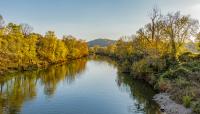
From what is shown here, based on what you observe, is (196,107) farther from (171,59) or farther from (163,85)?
(171,59)

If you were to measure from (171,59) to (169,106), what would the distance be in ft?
76.1

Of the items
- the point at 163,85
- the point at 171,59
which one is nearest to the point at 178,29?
the point at 171,59

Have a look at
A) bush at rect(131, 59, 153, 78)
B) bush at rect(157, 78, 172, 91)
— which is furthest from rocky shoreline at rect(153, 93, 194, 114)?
bush at rect(131, 59, 153, 78)

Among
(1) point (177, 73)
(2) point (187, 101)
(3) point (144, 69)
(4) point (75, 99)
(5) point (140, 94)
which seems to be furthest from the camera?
(3) point (144, 69)

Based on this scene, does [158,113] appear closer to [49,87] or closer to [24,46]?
[49,87]

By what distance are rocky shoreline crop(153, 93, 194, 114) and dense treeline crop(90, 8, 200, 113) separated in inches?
26.6

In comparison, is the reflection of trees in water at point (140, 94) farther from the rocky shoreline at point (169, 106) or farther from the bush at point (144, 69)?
the bush at point (144, 69)

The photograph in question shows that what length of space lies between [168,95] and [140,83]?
13.6m

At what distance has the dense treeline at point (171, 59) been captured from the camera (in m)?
32.9

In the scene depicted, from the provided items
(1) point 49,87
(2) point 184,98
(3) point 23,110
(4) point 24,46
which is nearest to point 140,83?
(1) point 49,87

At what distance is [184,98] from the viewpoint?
90.7 ft

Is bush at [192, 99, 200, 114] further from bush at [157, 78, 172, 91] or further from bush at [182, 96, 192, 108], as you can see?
bush at [157, 78, 172, 91]

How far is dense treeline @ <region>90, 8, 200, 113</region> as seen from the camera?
108 feet

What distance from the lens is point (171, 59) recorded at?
50219mm
